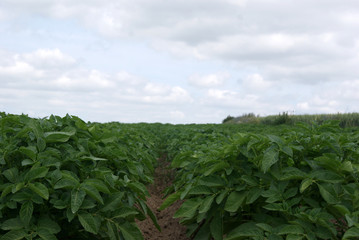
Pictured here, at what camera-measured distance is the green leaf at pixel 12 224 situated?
2.55 meters

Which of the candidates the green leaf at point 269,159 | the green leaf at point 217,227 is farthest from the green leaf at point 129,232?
the green leaf at point 269,159

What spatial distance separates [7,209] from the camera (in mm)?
2797

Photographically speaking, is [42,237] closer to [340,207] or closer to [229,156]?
[229,156]

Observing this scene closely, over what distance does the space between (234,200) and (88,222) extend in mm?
1168

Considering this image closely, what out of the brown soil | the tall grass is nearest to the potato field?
the brown soil

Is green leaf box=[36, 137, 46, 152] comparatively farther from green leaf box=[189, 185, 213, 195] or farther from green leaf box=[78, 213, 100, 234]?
green leaf box=[189, 185, 213, 195]

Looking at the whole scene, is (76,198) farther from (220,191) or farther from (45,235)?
(220,191)

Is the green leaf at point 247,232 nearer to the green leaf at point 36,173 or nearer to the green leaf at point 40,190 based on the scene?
the green leaf at point 40,190

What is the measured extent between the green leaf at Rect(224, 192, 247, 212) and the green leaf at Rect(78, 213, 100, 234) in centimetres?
103

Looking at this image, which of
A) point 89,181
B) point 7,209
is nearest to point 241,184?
point 89,181

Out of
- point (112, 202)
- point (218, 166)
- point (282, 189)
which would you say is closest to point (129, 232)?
point (112, 202)

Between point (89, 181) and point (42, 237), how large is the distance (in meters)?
0.51

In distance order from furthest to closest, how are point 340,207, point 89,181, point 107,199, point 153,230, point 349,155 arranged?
point 153,230
point 349,155
point 107,199
point 89,181
point 340,207

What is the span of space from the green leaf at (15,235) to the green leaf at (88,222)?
410 millimetres
